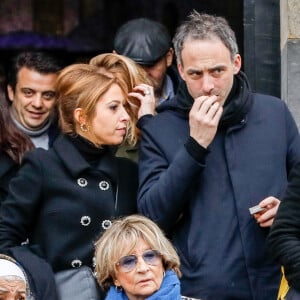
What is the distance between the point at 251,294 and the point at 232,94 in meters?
0.93

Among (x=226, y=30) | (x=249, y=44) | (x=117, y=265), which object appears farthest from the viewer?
(x=249, y=44)

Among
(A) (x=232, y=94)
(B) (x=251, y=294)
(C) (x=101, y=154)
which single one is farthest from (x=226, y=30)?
(B) (x=251, y=294)

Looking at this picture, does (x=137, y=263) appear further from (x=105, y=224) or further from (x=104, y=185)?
(x=104, y=185)

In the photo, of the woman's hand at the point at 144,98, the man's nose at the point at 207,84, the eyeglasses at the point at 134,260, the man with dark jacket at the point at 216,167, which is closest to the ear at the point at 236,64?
the man with dark jacket at the point at 216,167

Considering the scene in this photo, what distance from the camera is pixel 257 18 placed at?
6.61 m

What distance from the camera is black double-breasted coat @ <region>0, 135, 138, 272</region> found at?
5.67 metres

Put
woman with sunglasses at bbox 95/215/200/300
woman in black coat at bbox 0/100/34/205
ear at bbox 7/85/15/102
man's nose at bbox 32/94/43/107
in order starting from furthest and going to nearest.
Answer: ear at bbox 7/85/15/102 < man's nose at bbox 32/94/43/107 < woman in black coat at bbox 0/100/34/205 < woman with sunglasses at bbox 95/215/200/300

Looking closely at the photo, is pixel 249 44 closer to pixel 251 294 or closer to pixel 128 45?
pixel 128 45

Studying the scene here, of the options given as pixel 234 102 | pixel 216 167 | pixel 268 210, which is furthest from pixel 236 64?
pixel 268 210

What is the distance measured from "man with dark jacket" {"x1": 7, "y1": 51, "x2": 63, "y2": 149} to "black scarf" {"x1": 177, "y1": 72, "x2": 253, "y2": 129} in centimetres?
100

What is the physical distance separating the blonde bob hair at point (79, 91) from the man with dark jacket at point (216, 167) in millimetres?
265

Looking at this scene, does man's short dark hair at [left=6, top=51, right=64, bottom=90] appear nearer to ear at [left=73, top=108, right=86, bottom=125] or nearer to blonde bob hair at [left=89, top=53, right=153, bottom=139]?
blonde bob hair at [left=89, top=53, right=153, bottom=139]

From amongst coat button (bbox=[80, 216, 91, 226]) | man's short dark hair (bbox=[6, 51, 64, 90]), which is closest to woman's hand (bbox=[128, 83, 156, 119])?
coat button (bbox=[80, 216, 91, 226])

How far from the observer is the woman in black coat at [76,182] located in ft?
18.6
